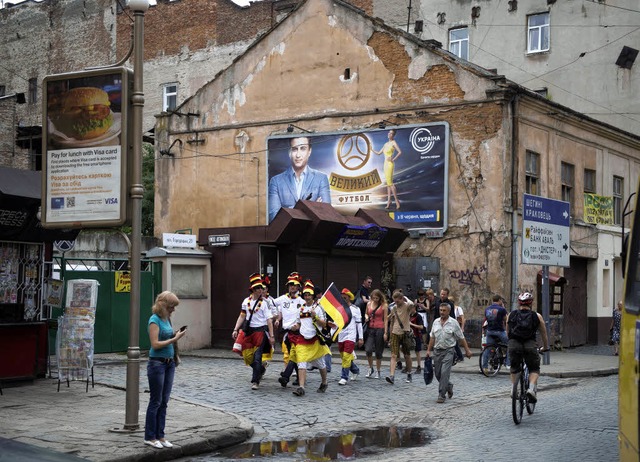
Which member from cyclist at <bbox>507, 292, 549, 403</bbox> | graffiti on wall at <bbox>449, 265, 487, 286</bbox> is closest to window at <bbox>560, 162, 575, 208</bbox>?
graffiti on wall at <bbox>449, 265, 487, 286</bbox>

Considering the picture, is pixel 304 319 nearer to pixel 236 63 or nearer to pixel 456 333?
pixel 456 333

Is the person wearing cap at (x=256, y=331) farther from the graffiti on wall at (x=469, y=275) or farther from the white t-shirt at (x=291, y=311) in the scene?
the graffiti on wall at (x=469, y=275)

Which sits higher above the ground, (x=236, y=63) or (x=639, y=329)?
(x=236, y=63)

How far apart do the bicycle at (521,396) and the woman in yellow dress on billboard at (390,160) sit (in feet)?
48.5

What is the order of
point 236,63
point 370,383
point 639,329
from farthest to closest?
point 236,63 < point 370,383 < point 639,329

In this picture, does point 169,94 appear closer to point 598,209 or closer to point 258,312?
point 598,209

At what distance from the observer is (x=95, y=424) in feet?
40.1

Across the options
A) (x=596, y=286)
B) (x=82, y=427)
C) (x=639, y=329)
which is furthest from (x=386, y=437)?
(x=596, y=286)

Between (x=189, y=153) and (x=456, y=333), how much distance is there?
60.0 feet

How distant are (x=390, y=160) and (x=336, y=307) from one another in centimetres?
1140

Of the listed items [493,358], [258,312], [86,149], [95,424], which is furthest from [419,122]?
[95,424]

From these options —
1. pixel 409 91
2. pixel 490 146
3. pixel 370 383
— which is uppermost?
pixel 409 91

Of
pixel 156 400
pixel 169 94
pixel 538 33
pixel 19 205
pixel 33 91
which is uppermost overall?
pixel 538 33

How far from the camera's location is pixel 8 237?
1540cm
